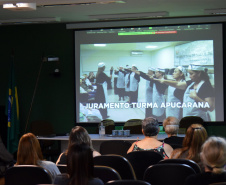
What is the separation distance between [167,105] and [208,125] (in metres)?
0.95

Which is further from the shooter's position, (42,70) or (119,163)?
(42,70)

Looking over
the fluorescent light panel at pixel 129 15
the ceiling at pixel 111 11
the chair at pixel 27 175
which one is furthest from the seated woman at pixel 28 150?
the fluorescent light panel at pixel 129 15

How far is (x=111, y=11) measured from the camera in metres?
8.66

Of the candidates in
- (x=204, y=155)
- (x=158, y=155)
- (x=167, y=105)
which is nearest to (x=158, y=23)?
(x=167, y=105)

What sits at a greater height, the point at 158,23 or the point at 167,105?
the point at 158,23

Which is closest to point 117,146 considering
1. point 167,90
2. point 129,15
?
point 129,15

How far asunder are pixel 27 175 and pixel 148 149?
1615mm

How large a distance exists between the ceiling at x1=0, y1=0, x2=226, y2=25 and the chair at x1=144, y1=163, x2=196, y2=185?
4484 mm

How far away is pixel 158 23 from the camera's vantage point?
30.5 ft

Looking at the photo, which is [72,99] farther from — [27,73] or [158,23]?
[158,23]

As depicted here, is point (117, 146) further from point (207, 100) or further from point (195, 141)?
point (207, 100)

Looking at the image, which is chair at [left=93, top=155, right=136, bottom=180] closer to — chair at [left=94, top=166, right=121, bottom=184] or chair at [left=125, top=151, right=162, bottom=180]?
chair at [left=125, top=151, right=162, bottom=180]

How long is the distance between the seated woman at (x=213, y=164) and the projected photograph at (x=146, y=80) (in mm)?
6202

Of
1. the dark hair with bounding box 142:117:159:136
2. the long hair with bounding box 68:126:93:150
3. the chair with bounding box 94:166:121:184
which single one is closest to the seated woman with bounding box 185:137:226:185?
the chair with bounding box 94:166:121:184
